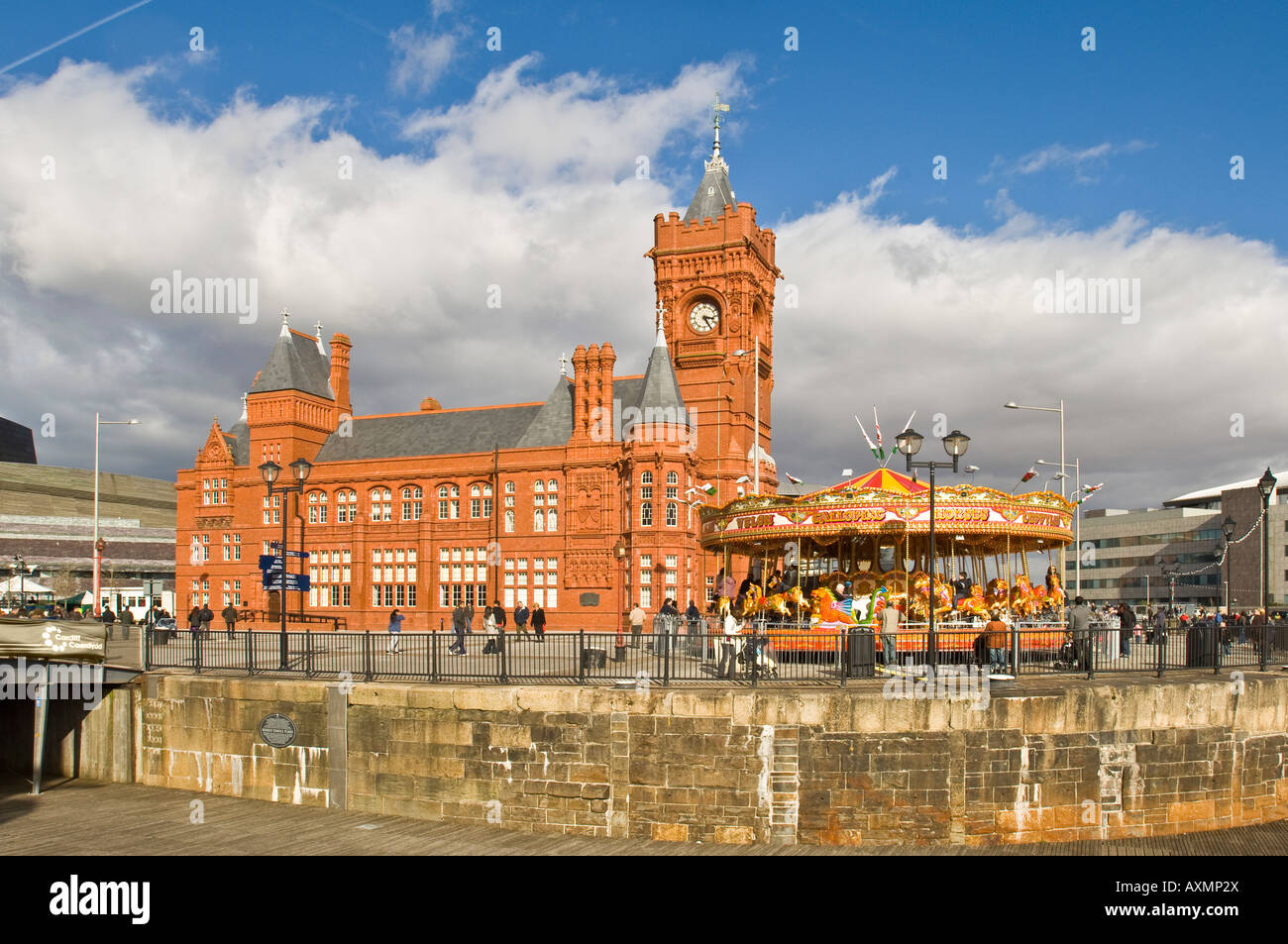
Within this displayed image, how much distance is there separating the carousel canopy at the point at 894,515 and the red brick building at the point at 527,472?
20896mm

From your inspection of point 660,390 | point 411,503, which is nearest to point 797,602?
point 660,390

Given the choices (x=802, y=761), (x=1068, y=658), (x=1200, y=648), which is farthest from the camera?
(x=1200, y=648)

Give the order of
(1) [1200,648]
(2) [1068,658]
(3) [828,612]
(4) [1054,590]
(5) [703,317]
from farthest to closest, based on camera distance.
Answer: (5) [703,317] → (4) [1054,590] → (3) [828,612] → (1) [1200,648] → (2) [1068,658]

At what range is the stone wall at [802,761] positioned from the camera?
50.0 feet

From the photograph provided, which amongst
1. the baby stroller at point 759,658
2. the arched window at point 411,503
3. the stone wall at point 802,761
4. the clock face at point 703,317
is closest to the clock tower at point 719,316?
the clock face at point 703,317

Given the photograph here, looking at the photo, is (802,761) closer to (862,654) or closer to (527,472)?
(862,654)

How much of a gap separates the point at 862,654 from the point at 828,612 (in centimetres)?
416

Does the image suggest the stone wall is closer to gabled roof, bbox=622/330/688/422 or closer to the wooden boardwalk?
the wooden boardwalk

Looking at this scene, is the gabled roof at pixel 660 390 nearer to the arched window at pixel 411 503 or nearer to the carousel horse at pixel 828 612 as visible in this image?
the arched window at pixel 411 503

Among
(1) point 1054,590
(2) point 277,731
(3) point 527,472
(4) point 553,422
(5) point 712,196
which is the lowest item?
(2) point 277,731

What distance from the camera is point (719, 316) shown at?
60781 mm

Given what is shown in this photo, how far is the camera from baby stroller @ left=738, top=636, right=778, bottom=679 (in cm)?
1655
